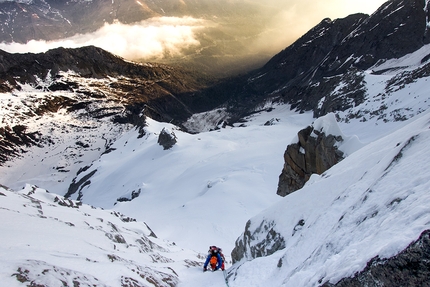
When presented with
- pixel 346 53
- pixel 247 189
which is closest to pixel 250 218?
pixel 247 189

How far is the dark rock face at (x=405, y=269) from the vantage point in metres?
3.67

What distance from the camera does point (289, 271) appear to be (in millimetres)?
7766

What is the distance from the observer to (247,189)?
3083 cm

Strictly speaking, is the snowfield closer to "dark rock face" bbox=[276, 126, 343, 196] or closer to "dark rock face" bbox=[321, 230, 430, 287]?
"dark rock face" bbox=[321, 230, 430, 287]

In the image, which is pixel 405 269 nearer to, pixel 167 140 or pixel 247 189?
pixel 247 189

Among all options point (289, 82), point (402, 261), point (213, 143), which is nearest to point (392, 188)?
point (402, 261)

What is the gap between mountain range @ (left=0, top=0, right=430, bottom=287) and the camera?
5.70m

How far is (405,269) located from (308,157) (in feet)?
61.7

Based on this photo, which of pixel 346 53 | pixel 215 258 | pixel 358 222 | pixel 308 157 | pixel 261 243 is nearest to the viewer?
pixel 358 222

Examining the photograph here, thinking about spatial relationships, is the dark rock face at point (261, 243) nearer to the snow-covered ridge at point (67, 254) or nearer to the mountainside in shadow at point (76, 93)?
the snow-covered ridge at point (67, 254)

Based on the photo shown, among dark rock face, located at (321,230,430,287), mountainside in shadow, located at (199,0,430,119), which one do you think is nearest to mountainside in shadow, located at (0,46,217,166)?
mountainside in shadow, located at (199,0,430,119)

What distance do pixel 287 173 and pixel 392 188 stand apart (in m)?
18.9

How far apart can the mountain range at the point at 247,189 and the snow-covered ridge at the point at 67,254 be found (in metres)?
0.06

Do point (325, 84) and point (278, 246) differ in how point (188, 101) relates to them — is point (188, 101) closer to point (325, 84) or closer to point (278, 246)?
point (325, 84)
